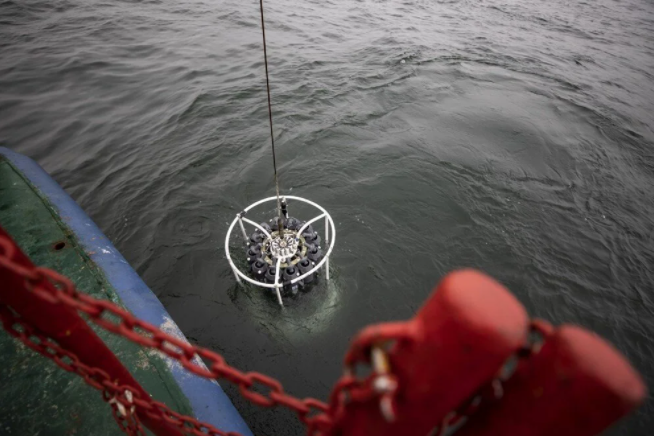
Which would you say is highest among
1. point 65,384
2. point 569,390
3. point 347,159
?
point 569,390

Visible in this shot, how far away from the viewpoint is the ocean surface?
5.95 meters

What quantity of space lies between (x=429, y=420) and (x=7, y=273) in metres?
2.07

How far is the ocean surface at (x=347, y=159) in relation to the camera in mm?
5953

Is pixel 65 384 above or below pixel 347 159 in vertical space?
above

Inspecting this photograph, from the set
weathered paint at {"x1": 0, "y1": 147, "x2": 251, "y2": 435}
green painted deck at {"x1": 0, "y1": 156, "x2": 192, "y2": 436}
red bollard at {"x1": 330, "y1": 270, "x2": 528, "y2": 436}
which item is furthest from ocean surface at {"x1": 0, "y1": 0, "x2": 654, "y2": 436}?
red bollard at {"x1": 330, "y1": 270, "x2": 528, "y2": 436}

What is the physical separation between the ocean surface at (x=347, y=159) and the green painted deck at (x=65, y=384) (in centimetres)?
180

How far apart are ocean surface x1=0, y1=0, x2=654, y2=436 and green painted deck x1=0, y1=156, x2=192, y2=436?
70.7 inches

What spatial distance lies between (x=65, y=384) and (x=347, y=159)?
742 cm

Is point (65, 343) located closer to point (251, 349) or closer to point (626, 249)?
point (251, 349)

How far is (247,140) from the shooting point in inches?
375

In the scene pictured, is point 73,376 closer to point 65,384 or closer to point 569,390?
point 65,384

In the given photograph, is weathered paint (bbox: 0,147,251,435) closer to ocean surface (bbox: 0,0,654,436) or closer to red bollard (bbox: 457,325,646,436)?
ocean surface (bbox: 0,0,654,436)

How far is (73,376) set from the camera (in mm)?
3420

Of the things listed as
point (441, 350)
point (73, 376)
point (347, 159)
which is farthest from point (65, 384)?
point (347, 159)
